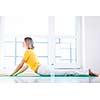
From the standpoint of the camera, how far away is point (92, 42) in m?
3.47

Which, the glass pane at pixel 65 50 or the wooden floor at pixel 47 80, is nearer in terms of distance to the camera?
the wooden floor at pixel 47 80

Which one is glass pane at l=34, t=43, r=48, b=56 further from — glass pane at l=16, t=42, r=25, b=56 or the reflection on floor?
the reflection on floor

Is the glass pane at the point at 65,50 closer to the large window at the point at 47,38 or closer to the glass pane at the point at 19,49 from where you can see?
the large window at the point at 47,38

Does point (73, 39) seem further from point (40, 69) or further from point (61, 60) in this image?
point (40, 69)

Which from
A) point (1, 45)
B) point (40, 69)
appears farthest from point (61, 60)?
point (40, 69)

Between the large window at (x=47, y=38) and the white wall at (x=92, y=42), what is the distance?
17cm

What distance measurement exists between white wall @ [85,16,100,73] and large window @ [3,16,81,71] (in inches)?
6.7

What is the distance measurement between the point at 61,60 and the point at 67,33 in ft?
1.31

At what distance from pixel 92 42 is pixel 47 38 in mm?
629

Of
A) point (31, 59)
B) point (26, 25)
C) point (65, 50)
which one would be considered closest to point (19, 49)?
point (26, 25)

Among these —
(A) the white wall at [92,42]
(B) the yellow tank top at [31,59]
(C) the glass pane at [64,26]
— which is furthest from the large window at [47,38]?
(B) the yellow tank top at [31,59]

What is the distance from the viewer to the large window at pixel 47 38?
3566mm
